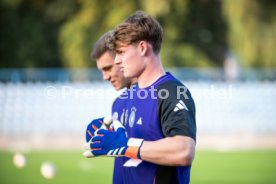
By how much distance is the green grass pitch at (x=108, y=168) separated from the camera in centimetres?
1050

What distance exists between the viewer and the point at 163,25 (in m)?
22.7

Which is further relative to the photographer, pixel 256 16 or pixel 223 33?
pixel 223 33

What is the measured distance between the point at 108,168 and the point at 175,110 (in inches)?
368

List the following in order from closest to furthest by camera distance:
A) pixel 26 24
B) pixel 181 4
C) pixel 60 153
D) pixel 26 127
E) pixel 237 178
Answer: pixel 237 178
pixel 60 153
pixel 26 127
pixel 181 4
pixel 26 24

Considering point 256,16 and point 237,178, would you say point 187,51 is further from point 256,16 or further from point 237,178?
point 237,178

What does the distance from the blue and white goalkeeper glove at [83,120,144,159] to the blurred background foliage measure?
17809 mm

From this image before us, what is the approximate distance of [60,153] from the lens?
1488cm

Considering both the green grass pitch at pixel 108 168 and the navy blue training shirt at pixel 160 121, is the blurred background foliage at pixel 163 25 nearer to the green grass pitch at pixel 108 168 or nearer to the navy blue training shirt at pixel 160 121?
the green grass pitch at pixel 108 168

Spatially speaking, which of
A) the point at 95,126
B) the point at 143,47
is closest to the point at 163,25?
the point at 95,126

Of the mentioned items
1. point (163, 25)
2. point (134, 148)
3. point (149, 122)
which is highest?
point (163, 25)

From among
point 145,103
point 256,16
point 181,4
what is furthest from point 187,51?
point 145,103

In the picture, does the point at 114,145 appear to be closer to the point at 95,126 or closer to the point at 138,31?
the point at 95,126

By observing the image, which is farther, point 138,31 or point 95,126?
point 95,126

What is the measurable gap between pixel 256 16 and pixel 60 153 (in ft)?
32.2
